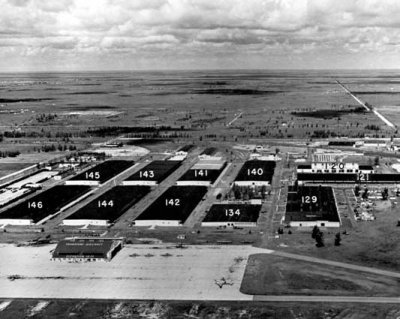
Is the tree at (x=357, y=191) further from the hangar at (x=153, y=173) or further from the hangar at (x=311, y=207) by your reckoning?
the hangar at (x=153, y=173)

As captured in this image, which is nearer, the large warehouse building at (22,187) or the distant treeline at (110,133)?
the large warehouse building at (22,187)

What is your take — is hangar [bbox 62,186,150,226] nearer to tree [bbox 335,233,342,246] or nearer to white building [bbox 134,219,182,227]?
white building [bbox 134,219,182,227]

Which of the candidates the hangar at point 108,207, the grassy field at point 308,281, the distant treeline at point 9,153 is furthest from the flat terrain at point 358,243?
the distant treeline at point 9,153

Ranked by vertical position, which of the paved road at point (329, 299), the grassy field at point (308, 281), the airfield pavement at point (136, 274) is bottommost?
the paved road at point (329, 299)

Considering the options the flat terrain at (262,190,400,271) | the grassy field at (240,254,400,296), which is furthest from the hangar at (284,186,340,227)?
the grassy field at (240,254,400,296)

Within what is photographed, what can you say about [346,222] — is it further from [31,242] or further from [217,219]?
[31,242]

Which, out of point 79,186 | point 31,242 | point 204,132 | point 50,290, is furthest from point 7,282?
point 204,132
